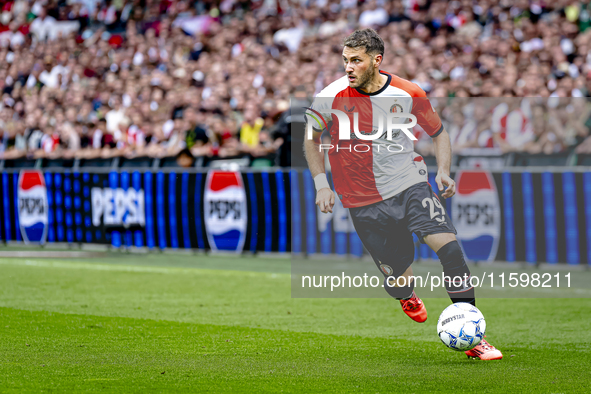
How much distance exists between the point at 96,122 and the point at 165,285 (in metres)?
8.82

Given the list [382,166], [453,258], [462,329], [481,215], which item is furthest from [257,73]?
[462,329]

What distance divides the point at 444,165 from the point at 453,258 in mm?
694

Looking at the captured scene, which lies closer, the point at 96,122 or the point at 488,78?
the point at 488,78

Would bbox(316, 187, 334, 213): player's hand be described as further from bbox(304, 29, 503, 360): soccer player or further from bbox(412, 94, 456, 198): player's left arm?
bbox(412, 94, 456, 198): player's left arm

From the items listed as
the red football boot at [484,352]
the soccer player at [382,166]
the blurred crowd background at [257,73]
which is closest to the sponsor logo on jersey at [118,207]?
the blurred crowd background at [257,73]

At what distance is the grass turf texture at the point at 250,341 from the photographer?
5355mm

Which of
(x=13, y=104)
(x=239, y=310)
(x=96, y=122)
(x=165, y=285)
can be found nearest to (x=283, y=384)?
A: (x=239, y=310)

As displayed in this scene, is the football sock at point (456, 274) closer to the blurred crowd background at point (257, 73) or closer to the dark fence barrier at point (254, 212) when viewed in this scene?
the blurred crowd background at point (257, 73)

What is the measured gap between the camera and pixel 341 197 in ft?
22.5

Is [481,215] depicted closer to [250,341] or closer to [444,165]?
[444,165]

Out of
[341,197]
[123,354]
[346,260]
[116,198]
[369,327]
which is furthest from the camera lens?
[116,198]

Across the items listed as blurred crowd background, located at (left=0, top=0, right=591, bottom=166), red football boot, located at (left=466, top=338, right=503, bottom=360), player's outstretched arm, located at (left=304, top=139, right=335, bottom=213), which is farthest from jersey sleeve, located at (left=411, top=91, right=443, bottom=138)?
blurred crowd background, located at (left=0, top=0, right=591, bottom=166)

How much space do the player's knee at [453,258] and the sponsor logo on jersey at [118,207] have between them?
914 cm

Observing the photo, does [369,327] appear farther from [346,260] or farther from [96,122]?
[96,122]
